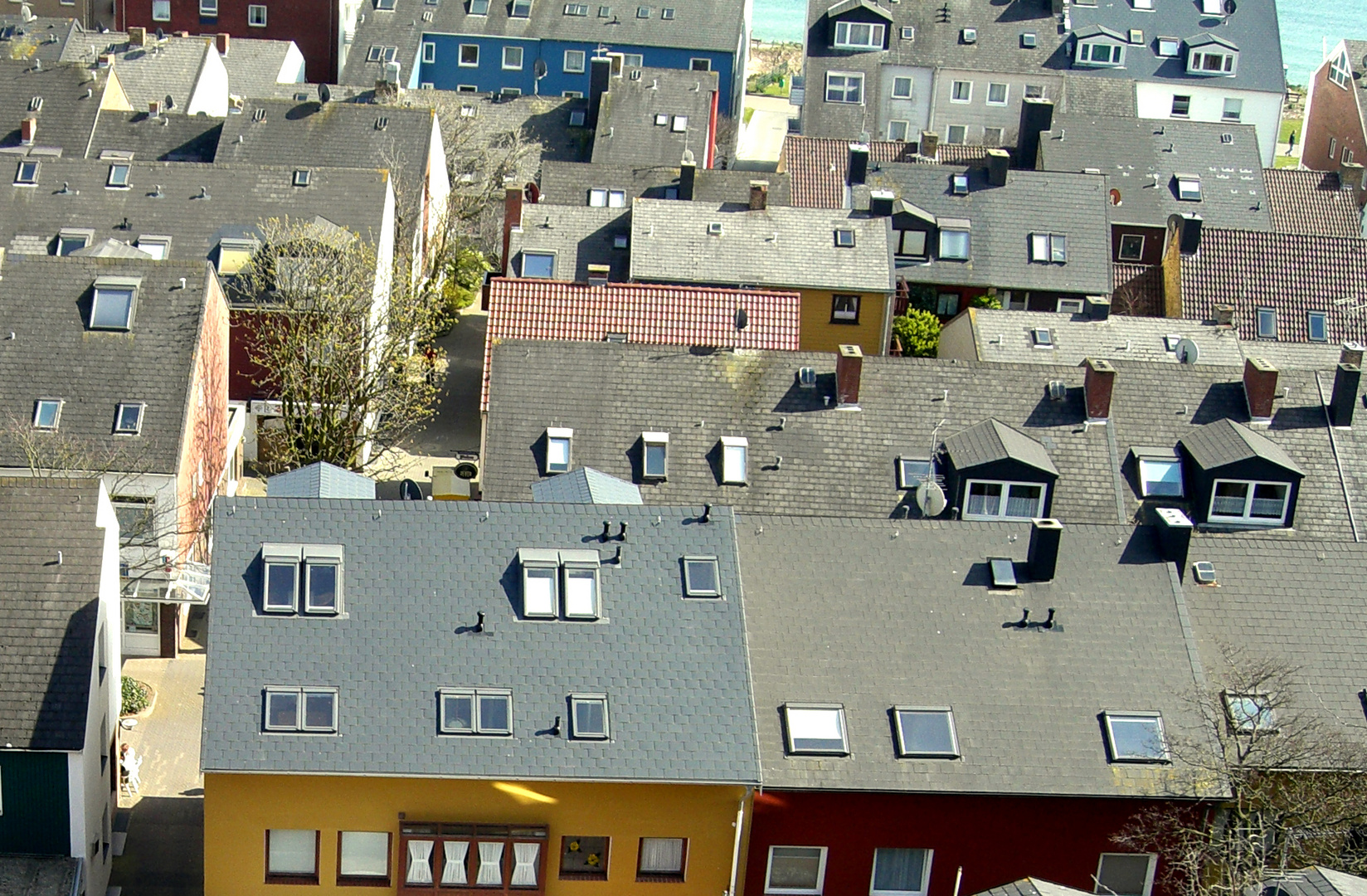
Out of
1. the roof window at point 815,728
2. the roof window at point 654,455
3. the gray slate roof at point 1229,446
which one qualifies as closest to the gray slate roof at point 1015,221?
the gray slate roof at point 1229,446

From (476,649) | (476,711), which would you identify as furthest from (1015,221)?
(476,711)

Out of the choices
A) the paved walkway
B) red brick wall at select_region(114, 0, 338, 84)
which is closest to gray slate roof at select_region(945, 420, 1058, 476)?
the paved walkway

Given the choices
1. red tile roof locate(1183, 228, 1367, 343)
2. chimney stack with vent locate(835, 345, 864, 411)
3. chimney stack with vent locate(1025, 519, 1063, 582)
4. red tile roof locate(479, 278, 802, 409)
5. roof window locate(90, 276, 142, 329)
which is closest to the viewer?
chimney stack with vent locate(1025, 519, 1063, 582)

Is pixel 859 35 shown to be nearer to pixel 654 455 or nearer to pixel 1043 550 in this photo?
pixel 654 455

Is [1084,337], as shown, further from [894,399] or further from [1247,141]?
[1247,141]

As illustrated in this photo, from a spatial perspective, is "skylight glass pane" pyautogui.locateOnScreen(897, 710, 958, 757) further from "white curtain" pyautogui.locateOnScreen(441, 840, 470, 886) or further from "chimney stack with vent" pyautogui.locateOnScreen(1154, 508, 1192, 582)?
"white curtain" pyautogui.locateOnScreen(441, 840, 470, 886)

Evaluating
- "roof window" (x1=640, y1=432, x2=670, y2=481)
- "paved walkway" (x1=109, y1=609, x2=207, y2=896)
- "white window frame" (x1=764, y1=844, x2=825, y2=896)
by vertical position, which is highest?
"roof window" (x1=640, y1=432, x2=670, y2=481)

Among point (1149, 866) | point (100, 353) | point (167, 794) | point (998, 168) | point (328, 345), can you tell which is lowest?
point (167, 794)
